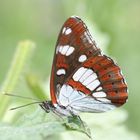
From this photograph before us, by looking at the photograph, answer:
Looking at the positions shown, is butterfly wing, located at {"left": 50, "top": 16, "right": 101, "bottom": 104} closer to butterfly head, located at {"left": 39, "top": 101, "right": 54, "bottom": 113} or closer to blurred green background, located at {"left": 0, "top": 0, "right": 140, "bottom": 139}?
butterfly head, located at {"left": 39, "top": 101, "right": 54, "bottom": 113}

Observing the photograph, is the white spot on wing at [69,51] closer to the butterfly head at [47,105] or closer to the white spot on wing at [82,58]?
the white spot on wing at [82,58]

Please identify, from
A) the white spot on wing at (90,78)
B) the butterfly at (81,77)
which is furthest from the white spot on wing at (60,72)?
the white spot on wing at (90,78)

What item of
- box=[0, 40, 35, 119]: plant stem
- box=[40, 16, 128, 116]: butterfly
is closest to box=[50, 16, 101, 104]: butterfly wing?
box=[40, 16, 128, 116]: butterfly

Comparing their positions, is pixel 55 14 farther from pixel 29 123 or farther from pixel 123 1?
pixel 29 123

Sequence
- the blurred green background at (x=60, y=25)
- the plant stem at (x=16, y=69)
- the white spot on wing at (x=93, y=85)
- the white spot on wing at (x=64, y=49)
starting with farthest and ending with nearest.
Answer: the blurred green background at (x=60, y=25) < the white spot on wing at (x=93, y=85) < the white spot on wing at (x=64, y=49) < the plant stem at (x=16, y=69)

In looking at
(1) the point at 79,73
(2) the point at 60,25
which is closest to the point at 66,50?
(1) the point at 79,73

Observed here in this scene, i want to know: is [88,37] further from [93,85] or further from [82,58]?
[93,85]
